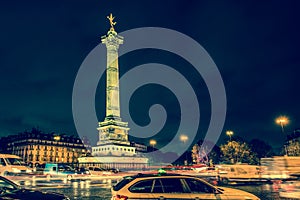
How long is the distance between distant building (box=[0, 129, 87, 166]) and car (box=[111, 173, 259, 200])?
108 meters

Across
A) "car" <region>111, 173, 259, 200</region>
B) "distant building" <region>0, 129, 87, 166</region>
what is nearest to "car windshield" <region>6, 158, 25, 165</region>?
"car" <region>111, 173, 259, 200</region>

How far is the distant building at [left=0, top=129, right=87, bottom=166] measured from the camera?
114 m

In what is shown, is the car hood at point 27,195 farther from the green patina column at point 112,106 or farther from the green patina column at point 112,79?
the green patina column at point 112,79

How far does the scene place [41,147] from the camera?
11688 centimetres

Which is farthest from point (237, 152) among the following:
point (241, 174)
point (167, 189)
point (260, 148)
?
point (260, 148)

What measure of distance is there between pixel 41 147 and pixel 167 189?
12074 centimetres

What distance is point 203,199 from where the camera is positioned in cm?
708

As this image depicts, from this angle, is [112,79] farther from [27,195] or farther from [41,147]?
[27,195]

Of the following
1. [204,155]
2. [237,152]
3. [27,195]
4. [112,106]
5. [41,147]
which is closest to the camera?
[27,195]

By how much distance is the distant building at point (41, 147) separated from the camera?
4505 inches

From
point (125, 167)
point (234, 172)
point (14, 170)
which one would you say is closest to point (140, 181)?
point (234, 172)

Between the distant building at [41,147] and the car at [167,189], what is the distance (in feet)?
353

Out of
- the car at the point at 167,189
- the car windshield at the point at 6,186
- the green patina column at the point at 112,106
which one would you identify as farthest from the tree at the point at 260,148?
the car windshield at the point at 6,186

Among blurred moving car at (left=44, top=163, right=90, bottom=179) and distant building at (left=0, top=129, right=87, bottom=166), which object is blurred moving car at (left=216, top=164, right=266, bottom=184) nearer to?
blurred moving car at (left=44, top=163, right=90, bottom=179)
